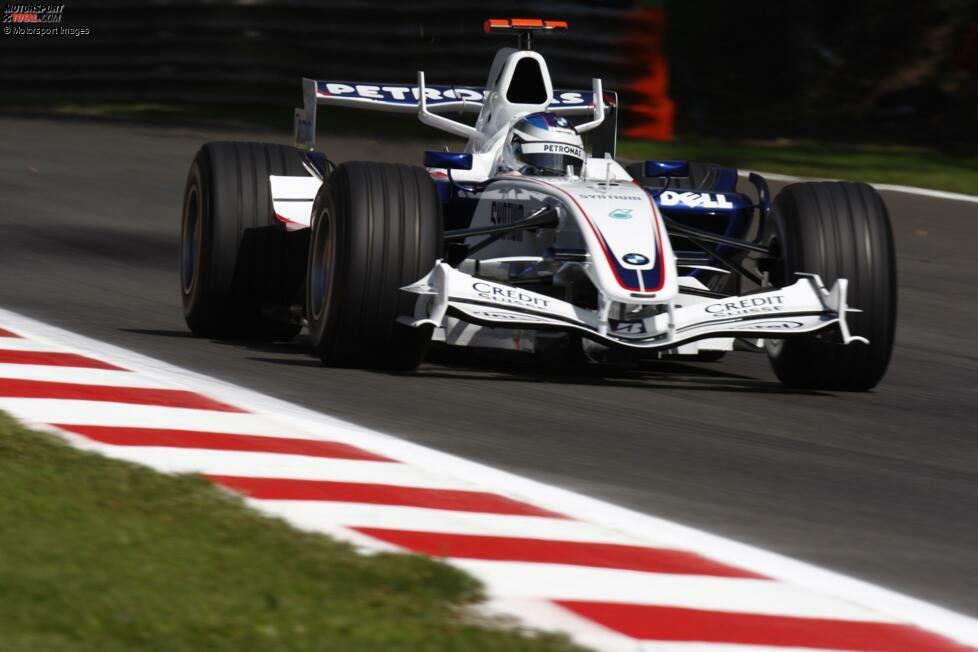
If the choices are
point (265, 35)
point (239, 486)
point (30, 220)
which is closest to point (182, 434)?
point (239, 486)

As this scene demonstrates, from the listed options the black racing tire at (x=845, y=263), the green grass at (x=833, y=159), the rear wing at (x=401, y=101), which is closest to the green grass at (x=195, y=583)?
the black racing tire at (x=845, y=263)

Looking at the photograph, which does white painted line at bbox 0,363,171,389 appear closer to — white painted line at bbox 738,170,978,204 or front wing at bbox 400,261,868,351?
front wing at bbox 400,261,868,351

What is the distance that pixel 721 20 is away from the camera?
29625mm

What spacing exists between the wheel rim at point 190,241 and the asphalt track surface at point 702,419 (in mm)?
325

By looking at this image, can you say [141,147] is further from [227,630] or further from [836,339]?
[227,630]

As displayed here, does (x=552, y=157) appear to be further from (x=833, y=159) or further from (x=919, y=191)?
(x=833, y=159)

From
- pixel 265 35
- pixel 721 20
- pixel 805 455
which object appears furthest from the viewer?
pixel 721 20

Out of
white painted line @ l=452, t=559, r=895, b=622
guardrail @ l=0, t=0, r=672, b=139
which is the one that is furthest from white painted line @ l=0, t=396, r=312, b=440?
guardrail @ l=0, t=0, r=672, b=139

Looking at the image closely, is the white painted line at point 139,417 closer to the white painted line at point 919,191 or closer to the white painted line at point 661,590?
the white painted line at point 661,590

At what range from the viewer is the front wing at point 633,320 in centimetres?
766

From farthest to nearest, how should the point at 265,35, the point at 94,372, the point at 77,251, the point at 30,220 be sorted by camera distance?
the point at 265,35 → the point at 30,220 → the point at 77,251 → the point at 94,372

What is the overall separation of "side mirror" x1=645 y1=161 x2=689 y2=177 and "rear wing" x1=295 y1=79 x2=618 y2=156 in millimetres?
455

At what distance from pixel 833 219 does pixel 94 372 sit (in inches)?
135

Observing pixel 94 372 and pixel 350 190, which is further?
pixel 350 190
